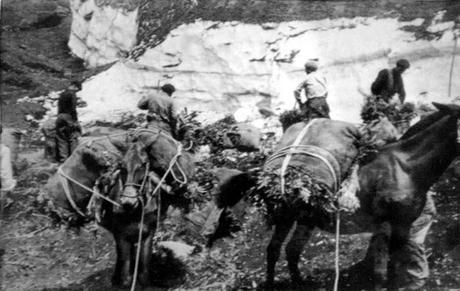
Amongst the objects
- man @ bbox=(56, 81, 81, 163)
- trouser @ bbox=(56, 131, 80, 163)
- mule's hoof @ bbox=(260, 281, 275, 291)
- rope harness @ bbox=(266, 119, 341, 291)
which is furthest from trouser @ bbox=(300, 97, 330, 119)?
trouser @ bbox=(56, 131, 80, 163)

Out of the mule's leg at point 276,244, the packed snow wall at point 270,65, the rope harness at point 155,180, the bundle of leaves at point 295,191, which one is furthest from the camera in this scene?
the packed snow wall at point 270,65

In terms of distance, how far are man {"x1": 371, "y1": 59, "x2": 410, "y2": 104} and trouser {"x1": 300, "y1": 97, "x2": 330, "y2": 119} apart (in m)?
0.68

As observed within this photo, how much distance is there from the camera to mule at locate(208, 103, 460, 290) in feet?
18.0

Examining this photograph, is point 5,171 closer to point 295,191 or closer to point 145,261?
point 145,261

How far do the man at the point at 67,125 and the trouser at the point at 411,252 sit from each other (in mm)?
5714

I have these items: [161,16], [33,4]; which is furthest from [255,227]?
[33,4]

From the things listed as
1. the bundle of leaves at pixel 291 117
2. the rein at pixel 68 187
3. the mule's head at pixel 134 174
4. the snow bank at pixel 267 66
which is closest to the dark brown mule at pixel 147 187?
the mule's head at pixel 134 174

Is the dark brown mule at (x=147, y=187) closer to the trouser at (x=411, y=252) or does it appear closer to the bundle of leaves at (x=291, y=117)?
the bundle of leaves at (x=291, y=117)

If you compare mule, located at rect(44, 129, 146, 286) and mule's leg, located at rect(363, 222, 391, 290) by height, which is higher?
mule's leg, located at rect(363, 222, 391, 290)

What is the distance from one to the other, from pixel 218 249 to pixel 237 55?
4623 mm

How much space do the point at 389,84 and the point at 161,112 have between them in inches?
115

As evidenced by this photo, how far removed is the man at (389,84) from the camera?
22.5 ft

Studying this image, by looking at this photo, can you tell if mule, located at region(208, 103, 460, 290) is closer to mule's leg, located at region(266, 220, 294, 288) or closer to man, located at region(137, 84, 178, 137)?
mule's leg, located at region(266, 220, 294, 288)

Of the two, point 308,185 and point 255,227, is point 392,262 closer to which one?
point 308,185
